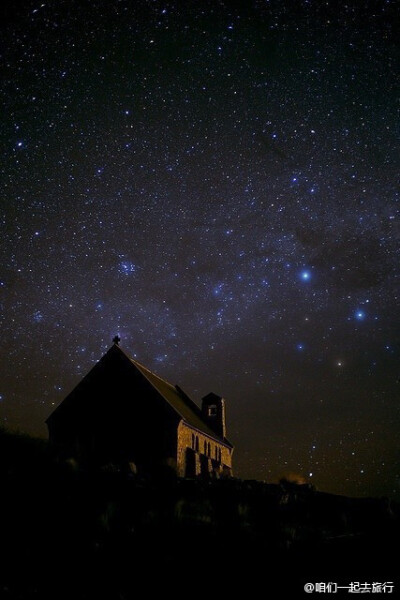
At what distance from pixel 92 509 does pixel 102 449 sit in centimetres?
1671

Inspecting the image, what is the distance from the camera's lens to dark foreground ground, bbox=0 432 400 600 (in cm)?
675

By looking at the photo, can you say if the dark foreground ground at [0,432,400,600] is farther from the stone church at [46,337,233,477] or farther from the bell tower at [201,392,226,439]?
the bell tower at [201,392,226,439]

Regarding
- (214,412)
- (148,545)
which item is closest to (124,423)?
(214,412)

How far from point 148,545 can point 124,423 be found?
18.4m

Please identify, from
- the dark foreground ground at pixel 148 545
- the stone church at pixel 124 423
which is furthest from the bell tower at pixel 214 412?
the dark foreground ground at pixel 148 545

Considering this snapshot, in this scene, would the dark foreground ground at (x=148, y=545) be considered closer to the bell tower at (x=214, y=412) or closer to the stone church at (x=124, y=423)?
the stone church at (x=124, y=423)

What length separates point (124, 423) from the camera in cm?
2575

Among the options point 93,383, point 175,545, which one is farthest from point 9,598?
point 93,383

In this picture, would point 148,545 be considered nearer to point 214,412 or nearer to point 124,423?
point 124,423

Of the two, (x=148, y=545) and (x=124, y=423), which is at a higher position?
(x=124, y=423)

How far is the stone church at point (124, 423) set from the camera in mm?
24750

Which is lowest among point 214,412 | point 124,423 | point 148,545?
point 148,545

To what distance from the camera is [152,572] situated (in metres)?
7.21

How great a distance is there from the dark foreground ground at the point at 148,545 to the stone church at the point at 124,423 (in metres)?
12.6
